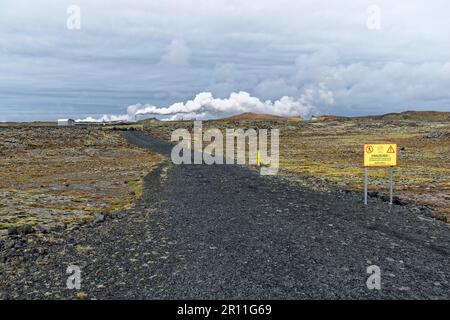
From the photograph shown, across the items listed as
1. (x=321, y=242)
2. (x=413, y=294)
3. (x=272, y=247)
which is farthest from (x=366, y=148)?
(x=413, y=294)

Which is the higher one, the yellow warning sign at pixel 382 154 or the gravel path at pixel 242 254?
the yellow warning sign at pixel 382 154

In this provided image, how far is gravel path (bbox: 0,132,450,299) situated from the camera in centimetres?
839

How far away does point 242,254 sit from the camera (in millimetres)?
10633

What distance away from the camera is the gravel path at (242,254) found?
8.39 m

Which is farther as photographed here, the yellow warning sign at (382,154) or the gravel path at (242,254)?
the yellow warning sign at (382,154)

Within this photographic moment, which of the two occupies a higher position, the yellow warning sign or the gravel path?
the yellow warning sign

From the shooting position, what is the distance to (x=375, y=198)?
19.7m

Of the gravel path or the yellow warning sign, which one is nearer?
the gravel path

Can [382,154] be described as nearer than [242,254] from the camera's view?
No

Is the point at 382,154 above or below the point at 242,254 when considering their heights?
above

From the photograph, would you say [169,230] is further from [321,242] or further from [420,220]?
[420,220]
